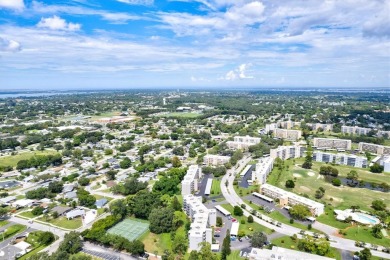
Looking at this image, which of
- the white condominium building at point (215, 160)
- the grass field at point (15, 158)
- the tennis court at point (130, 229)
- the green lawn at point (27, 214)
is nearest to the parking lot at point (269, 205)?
the white condominium building at point (215, 160)

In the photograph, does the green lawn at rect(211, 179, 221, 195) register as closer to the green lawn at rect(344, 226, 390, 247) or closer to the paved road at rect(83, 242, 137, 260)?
the green lawn at rect(344, 226, 390, 247)

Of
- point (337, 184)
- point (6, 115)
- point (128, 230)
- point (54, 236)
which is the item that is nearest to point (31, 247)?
point (54, 236)

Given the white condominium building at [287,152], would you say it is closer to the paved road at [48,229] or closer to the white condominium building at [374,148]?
the white condominium building at [374,148]

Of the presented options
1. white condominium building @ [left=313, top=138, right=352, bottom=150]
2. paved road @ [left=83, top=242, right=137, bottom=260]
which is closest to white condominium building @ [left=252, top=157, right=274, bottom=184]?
white condominium building @ [left=313, top=138, right=352, bottom=150]

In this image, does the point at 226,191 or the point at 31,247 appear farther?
the point at 226,191

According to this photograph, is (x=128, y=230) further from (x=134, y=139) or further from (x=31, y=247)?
(x=134, y=139)

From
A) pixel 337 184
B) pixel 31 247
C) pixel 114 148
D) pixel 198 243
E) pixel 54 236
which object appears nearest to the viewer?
pixel 198 243

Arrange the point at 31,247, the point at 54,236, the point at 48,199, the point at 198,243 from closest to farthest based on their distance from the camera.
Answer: the point at 198,243, the point at 31,247, the point at 54,236, the point at 48,199
